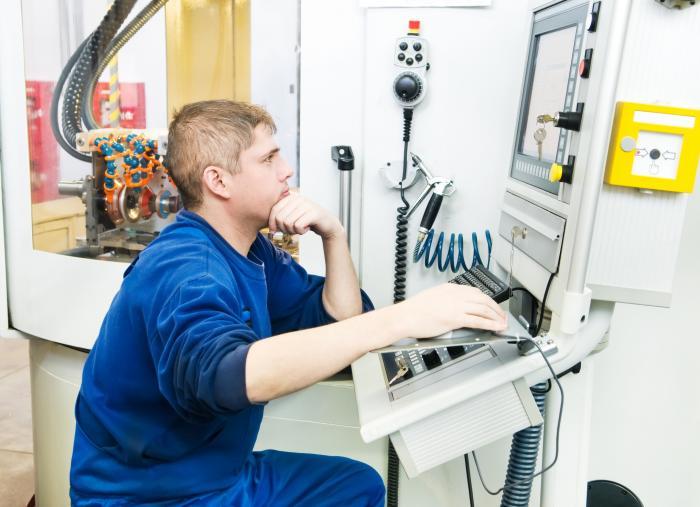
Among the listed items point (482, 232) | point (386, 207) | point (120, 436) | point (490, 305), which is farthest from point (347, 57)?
point (120, 436)

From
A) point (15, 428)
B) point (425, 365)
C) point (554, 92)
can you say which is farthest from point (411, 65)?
point (15, 428)

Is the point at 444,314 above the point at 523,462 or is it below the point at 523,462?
above

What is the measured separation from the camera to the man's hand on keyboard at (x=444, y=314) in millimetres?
1038

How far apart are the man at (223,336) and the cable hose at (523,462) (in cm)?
28

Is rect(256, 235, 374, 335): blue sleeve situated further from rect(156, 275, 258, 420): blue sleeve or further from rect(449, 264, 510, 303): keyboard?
rect(156, 275, 258, 420): blue sleeve

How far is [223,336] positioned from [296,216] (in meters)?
0.49

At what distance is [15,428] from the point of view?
3021 mm

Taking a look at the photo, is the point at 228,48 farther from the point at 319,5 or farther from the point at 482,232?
the point at 482,232

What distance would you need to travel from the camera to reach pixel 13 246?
2094 mm

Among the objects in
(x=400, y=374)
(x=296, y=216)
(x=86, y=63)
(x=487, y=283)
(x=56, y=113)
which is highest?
(x=86, y=63)

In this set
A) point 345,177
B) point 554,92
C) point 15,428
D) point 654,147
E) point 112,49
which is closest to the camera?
point 654,147

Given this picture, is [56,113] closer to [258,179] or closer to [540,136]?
[258,179]

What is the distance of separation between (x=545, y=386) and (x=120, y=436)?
86cm

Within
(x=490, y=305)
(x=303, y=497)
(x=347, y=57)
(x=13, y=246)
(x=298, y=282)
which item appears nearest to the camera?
(x=490, y=305)
